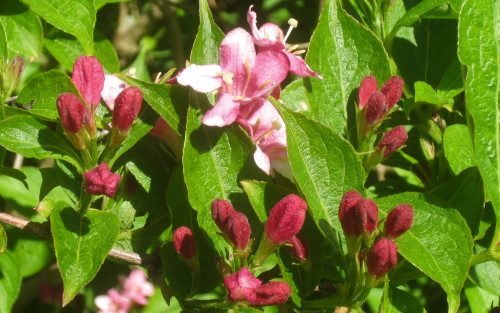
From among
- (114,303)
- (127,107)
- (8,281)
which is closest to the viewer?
(127,107)

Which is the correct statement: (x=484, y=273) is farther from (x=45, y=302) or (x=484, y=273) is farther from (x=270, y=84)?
(x=45, y=302)

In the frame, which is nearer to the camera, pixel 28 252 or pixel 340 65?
pixel 340 65

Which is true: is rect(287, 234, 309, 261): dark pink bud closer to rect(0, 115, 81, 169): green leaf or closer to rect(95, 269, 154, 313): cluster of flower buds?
rect(0, 115, 81, 169): green leaf

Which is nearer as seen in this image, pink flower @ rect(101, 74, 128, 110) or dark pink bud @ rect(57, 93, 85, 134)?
dark pink bud @ rect(57, 93, 85, 134)

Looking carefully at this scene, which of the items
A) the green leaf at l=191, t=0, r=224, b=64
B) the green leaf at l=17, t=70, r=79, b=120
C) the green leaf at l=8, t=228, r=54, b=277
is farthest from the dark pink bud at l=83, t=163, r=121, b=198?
the green leaf at l=8, t=228, r=54, b=277

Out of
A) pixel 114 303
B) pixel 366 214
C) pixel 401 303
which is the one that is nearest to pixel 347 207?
pixel 366 214

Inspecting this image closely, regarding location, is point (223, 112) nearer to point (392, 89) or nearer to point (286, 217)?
point (286, 217)

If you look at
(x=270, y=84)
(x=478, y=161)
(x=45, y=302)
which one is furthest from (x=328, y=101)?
(x=45, y=302)
